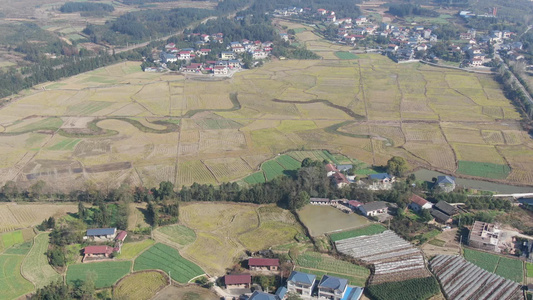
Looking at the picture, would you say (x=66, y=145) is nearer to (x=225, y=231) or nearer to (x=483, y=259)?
(x=225, y=231)

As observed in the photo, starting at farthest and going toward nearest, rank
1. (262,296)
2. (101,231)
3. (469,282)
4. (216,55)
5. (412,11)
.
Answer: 1. (412,11)
2. (216,55)
3. (101,231)
4. (469,282)
5. (262,296)

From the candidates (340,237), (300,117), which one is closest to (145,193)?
(340,237)

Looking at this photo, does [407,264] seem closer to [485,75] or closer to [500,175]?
[500,175]

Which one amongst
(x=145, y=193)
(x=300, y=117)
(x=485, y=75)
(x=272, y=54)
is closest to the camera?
(x=145, y=193)

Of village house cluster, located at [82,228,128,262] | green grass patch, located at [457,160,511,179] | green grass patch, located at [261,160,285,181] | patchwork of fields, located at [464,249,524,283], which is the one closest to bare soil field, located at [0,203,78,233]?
village house cluster, located at [82,228,128,262]

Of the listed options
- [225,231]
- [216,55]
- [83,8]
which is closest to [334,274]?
[225,231]

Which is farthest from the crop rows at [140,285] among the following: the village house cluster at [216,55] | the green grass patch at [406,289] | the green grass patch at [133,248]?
the village house cluster at [216,55]

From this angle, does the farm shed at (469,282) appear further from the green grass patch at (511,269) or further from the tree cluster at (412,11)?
the tree cluster at (412,11)
